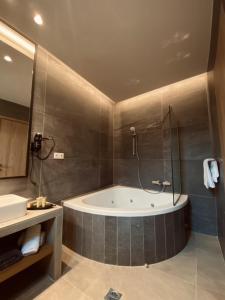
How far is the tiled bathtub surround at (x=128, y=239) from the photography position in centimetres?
166

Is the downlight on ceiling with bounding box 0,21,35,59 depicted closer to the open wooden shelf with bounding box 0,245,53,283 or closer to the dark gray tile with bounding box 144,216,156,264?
the open wooden shelf with bounding box 0,245,53,283

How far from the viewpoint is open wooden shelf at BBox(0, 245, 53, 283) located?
1152 mm

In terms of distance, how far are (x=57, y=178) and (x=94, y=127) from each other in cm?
127

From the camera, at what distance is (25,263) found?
1.27 m

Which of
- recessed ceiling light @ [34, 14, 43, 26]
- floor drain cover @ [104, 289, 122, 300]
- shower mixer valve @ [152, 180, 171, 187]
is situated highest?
recessed ceiling light @ [34, 14, 43, 26]

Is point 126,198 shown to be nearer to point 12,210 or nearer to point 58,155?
point 58,155

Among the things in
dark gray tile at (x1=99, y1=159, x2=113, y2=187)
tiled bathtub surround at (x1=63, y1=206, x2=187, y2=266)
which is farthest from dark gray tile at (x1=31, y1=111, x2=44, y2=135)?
dark gray tile at (x1=99, y1=159, x2=113, y2=187)

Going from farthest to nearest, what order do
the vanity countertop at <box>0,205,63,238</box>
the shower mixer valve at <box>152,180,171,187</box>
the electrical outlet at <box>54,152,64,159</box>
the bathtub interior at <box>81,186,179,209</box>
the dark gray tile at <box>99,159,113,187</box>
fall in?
the dark gray tile at <box>99,159,113,187</box> < the shower mixer valve at <box>152,180,171,187</box> < the bathtub interior at <box>81,186,179,209</box> < the electrical outlet at <box>54,152,64,159</box> < the vanity countertop at <box>0,205,63,238</box>

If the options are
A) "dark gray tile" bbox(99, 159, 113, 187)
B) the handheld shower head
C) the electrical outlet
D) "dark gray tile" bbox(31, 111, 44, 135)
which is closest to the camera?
"dark gray tile" bbox(31, 111, 44, 135)

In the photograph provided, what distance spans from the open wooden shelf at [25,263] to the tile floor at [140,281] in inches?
11.0

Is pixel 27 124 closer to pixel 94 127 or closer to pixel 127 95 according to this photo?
pixel 94 127

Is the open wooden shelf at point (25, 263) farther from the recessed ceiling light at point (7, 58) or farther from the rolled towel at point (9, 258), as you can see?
the recessed ceiling light at point (7, 58)

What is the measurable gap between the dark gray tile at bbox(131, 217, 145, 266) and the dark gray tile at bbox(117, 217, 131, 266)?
0.05 metres

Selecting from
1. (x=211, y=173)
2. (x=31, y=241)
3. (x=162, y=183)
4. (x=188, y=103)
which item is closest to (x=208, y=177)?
(x=211, y=173)
